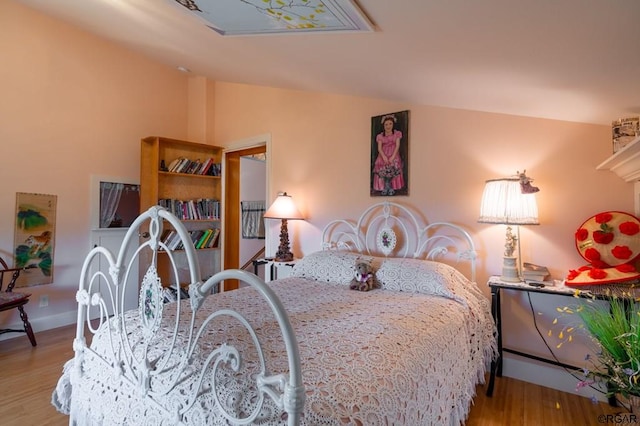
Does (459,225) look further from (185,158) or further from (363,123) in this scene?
(185,158)

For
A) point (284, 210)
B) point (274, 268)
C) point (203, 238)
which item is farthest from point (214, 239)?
point (284, 210)

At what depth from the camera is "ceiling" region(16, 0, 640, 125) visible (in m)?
1.15

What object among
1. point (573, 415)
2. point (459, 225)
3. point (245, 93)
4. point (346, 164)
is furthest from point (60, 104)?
point (573, 415)

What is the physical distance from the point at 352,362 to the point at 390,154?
2123 millimetres

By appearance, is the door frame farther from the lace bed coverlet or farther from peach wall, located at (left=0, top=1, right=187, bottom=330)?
the lace bed coverlet

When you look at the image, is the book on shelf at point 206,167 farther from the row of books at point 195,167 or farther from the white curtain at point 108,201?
the white curtain at point 108,201

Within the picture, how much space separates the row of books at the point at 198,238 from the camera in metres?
4.03

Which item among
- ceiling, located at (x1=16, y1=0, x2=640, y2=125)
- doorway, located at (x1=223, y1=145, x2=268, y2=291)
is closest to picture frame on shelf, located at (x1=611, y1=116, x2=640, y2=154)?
ceiling, located at (x1=16, y1=0, x2=640, y2=125)

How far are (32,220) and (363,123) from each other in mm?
3347

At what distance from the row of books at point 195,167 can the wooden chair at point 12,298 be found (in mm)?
1748

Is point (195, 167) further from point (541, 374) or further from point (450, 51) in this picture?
point (541, 374)

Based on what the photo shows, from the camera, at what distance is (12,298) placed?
271 centimetres

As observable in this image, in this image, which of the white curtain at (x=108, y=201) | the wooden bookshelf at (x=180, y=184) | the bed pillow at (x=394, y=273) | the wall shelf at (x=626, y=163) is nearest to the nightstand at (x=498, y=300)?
the bed pillow at (x=394, y=273)

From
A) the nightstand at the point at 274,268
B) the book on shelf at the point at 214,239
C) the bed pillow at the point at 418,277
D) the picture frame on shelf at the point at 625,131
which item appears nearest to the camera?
the picture frame on shelf at the point at 625,131
